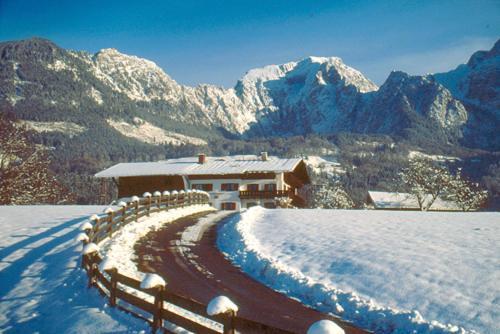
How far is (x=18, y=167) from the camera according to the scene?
37656 millimetres

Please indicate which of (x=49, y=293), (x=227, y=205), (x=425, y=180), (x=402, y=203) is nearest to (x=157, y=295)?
(x=49, y=293)

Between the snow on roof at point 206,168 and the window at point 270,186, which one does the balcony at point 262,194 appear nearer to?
the window at point 270,186

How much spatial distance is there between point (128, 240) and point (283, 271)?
7533mm

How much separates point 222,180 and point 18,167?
21673 millimetres

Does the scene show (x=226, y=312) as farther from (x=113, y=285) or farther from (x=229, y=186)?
(x=229, y=186)

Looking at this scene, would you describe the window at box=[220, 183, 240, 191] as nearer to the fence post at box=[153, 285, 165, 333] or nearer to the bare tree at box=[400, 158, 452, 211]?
the bare tree at box=[400, 158, 452, 211]

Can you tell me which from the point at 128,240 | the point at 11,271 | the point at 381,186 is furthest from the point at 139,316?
the point at 381,186

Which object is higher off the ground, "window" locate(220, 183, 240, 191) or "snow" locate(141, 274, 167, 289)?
"snow" locate(141, 274, 167, 289)

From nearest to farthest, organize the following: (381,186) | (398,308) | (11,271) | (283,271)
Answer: (398,308) < (283,271) < (11,271) < (381,186)

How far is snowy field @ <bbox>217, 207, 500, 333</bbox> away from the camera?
342 inches

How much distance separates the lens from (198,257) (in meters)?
14.4

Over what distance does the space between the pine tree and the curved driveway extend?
2561cm

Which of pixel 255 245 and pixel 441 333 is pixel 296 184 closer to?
pixel 255 245

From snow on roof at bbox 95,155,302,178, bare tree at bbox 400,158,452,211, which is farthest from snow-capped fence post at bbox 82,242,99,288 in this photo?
bare tree at bbox 400,158,452,211
